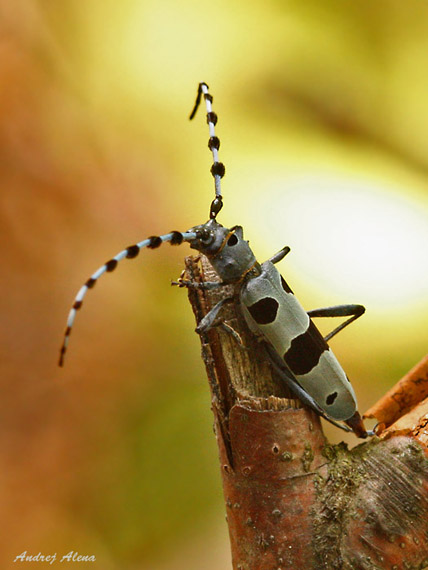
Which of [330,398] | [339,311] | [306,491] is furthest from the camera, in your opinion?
[339,311]

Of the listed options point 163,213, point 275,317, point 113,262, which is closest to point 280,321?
point 275,317

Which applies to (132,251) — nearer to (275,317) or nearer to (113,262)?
(113,262)

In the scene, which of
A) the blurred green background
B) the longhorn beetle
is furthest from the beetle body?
the blurred green background

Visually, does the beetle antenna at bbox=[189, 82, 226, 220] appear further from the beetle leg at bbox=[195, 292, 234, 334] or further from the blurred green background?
the blurred green background

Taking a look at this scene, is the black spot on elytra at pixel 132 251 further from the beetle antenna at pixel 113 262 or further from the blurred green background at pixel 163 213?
the blurred green background at pixel 163 213

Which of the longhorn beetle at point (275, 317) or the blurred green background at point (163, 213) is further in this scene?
the blurred green background at point (163, 213)

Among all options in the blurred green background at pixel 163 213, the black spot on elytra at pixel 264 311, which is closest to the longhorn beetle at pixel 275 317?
the black spot on elytra at pixel 264 311
